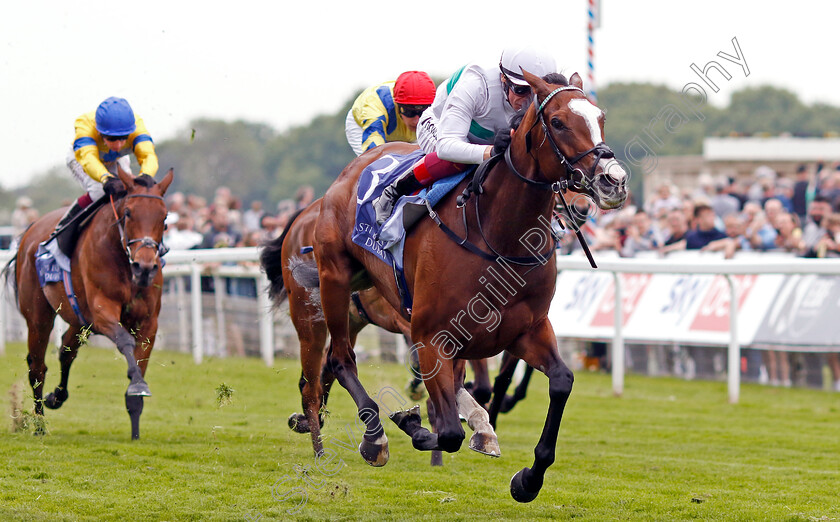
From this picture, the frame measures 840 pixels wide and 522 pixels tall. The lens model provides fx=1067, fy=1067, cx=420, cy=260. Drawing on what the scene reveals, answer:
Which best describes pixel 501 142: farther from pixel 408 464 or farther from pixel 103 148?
pixel 103 148

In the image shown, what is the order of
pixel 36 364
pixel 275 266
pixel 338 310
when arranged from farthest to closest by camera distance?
pixel 36 364, pixel 275 266, pixel 338 310

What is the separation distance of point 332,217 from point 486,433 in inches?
60.1

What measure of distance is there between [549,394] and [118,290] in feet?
11.8

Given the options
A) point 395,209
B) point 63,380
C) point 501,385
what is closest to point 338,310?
point 395,209

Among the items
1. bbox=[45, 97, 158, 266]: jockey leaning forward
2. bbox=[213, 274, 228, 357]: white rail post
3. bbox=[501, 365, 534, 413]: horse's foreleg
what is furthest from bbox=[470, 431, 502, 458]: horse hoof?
bbox=[213, 274, 228, 357]: white rail post

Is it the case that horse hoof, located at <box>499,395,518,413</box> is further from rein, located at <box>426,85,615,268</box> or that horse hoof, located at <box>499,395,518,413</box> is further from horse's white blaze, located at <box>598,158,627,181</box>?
horse's white blaze, located at <box>598,158,627,181</box>

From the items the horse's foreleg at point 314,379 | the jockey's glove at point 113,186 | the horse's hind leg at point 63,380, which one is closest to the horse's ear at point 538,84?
the horse's foreleg at point 314,379

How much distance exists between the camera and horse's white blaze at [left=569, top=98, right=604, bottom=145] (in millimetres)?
3879

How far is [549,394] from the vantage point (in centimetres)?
446

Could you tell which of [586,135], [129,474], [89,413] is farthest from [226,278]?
[586,135]

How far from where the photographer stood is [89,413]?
823 centimetres

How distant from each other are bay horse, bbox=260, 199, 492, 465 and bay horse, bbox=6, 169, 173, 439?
36.8 inches

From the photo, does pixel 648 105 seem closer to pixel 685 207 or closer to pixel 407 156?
pixel 685 207

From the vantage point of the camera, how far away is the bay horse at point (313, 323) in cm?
616
